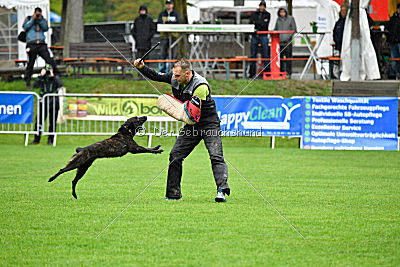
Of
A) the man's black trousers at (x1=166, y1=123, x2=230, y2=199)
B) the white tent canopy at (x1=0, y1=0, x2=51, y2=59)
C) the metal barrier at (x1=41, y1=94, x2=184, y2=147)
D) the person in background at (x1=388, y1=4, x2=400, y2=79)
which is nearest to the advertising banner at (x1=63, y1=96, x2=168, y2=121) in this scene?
the metal barrier at (x1=41, y1=94, x2=184, y2=147)

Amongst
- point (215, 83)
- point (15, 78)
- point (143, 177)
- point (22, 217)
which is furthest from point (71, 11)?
point (22, 217)

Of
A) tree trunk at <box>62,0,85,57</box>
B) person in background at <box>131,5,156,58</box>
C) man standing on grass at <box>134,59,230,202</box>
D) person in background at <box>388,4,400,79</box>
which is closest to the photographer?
man standing on grass at <box>134,59,230,202</box>

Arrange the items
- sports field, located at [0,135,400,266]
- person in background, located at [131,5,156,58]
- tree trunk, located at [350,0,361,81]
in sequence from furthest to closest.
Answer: person in background, located at [131,5,156,58] < tree trunk, located at [350,0,361,81] < sports field, located at [0,135,400,266]

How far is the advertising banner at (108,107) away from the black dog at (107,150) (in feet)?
29.9

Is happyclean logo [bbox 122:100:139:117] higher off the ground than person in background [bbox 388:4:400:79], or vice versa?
person in background [bbox 388:4:400:79]

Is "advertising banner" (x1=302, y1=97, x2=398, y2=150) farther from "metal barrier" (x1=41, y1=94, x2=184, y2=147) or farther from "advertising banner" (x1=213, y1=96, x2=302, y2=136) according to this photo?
"metal barrier" (x1=41, y1=94, x2=184, y2=147)

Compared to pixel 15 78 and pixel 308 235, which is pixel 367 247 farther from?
pixel 15 78

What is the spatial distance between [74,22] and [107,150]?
2154 cm

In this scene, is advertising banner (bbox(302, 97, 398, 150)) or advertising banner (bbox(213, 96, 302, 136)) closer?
advertising banner (bbox(302, 97, 398, 150))

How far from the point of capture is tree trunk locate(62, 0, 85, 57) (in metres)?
30.0

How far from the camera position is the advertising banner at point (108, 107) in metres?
19.1

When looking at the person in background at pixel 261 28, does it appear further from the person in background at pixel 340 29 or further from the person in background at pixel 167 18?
the person in background at pixel 167 18

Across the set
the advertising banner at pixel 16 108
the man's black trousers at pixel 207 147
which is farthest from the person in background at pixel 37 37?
the man's black trousers at pixel 207 147

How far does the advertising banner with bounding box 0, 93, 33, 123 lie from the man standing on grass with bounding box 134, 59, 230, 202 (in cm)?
1024
